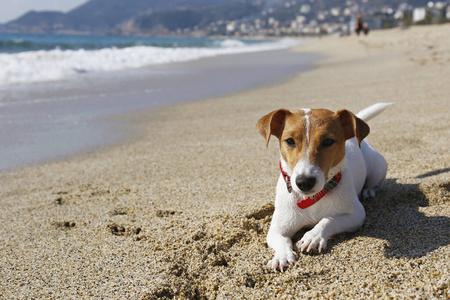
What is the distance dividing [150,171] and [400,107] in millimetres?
4598

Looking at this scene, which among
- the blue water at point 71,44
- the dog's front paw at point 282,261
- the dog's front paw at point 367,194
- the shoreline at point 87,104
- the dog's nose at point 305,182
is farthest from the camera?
the blue water at point 71,44

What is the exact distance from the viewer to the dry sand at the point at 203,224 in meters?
2.53

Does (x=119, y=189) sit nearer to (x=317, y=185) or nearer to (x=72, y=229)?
(x=72, y=229)

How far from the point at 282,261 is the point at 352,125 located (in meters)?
1.06

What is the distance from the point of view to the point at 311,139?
106 inches

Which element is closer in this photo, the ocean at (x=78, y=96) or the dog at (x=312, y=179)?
the dog at (x=312, y=179)

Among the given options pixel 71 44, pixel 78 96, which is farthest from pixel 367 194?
pixel 71 44

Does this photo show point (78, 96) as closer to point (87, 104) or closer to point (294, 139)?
point (87, 104)

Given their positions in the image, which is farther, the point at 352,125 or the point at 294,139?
the point at 352,125

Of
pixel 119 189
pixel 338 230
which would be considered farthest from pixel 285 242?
pixel 119 189

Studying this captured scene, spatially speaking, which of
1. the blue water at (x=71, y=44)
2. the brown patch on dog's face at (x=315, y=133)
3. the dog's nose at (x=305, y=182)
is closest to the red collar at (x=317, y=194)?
the brown patch on dog's face at (x=315, y=133)

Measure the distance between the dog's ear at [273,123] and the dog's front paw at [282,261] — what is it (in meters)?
0.76

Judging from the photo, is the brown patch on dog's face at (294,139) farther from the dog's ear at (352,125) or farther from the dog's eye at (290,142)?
the dog's ear at (352,125)

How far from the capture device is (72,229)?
362cm
